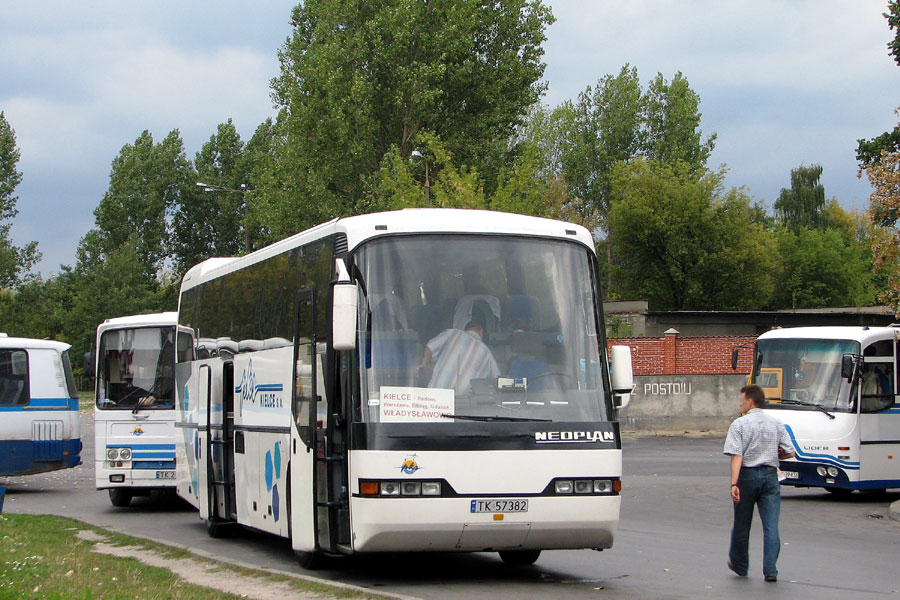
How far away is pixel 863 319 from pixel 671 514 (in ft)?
127

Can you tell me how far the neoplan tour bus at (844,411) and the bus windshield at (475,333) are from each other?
33.1 feet

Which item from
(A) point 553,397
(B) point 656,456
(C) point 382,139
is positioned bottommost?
(B) point 656,456

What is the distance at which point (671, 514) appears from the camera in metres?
16.9

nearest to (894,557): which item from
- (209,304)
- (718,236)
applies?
(209,304)

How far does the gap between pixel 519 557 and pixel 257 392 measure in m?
3.25

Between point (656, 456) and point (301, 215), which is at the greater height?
point (301, 215)

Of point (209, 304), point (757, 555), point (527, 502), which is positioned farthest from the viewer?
point (209, 304)

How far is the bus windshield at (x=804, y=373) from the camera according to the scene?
19281 millimetres

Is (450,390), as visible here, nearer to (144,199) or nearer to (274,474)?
(274,474)

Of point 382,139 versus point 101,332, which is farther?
point 382,139

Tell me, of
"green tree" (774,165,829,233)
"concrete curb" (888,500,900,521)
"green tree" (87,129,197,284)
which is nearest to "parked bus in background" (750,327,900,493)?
"concrete curb" (888,500,900,521)

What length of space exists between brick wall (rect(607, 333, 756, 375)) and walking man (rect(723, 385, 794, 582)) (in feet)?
84.9

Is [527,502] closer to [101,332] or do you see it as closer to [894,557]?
[894,557]

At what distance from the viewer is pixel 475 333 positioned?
32.4 ft
